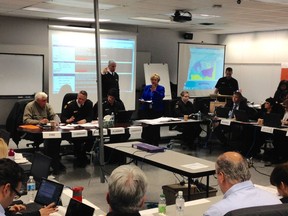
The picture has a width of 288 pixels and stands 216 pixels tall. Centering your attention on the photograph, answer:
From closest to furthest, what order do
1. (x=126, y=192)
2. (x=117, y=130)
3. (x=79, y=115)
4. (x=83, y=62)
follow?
(x=126, y=192) < (x=117, y=130) < (x=79, y=115) < (x=83, y=62)

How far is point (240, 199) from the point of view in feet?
7.21

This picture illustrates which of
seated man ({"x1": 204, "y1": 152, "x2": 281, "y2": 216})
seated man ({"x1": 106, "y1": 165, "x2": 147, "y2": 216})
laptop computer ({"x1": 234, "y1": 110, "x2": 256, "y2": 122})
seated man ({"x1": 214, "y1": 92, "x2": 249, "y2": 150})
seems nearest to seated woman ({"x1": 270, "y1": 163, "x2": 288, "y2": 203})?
seated man ({"x1": 204, "y1": 152, "x2": 281, "y2": 216})

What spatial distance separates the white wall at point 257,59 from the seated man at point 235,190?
30.0ft

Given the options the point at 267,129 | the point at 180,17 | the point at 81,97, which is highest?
the point at 180,17

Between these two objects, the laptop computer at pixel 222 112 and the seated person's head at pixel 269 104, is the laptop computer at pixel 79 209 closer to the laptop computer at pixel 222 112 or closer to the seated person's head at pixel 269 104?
the seated person's head at pixel 269 104

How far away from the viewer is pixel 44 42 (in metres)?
9.62

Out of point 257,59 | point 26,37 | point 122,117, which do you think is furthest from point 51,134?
point 257,59

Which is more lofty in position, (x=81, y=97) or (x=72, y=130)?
(x=81, y=97)

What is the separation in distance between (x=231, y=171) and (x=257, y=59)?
9.77 metres

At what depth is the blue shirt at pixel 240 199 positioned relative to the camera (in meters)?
2.15

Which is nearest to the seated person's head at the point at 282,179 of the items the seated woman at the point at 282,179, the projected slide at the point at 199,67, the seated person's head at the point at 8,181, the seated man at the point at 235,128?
the seated woman at the point at 282,179

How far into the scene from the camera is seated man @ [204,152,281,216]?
216 centimetres

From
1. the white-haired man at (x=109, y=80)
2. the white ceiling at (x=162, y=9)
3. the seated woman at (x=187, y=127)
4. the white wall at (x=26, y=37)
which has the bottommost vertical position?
the seated woman at (x=187, y=127)

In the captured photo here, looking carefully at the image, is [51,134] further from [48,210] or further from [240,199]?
[240,199]
